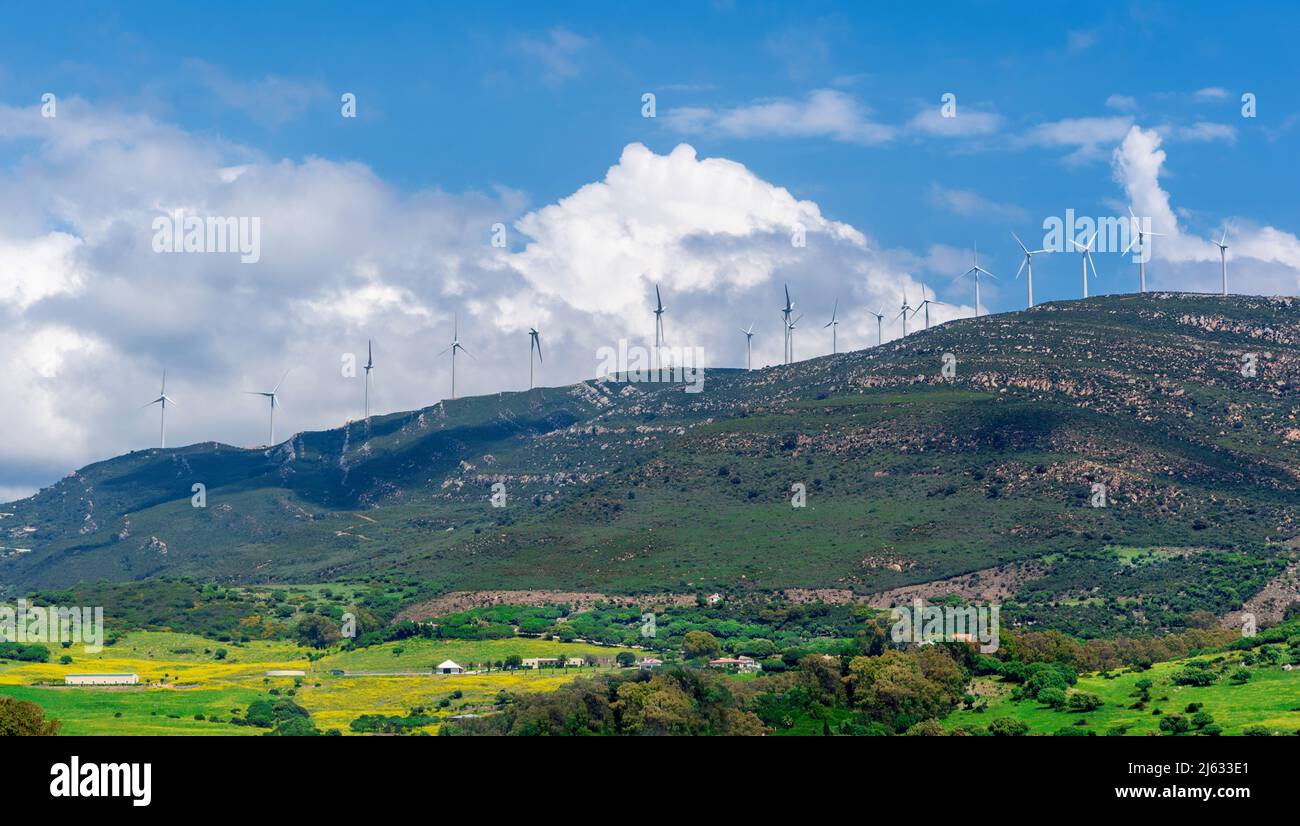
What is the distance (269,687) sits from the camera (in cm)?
17162

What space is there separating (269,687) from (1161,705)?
97.4 metres

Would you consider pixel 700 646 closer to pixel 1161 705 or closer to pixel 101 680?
pixel 101 680

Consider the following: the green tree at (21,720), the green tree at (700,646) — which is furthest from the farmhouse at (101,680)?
the green tree at (21,720)

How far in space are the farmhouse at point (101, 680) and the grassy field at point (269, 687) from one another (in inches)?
59.3

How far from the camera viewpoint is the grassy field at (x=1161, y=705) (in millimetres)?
101625

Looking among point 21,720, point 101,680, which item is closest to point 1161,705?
point 21,720

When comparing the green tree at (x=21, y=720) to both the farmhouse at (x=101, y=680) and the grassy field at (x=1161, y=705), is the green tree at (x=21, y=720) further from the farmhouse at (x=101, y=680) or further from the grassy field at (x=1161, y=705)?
the farmhouse at (x=101, y=680)

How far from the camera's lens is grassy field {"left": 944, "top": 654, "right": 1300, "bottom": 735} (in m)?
Result: 102

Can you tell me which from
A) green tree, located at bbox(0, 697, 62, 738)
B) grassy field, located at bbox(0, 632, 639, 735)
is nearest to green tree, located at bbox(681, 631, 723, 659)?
grassy field, located at bbox(0, 632, 639, 735)
